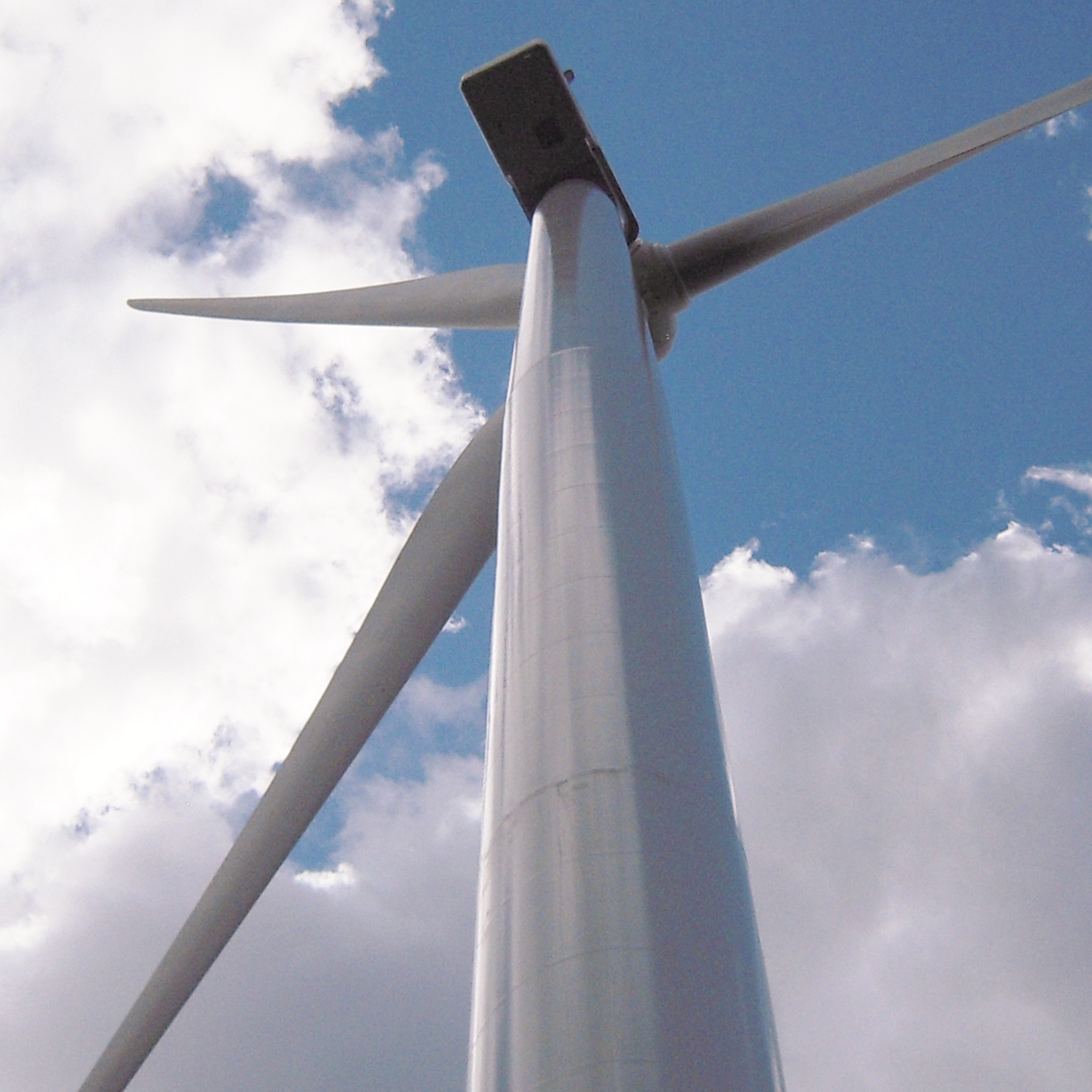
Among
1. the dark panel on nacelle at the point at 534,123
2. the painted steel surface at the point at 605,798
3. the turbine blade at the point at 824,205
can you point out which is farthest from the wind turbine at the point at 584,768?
the dark panel on nacelle at the point at 534,123

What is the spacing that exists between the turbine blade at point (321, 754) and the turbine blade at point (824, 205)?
3.84m

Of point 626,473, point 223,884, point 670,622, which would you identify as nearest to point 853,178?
point 626,473

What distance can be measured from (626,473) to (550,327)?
2548 mm

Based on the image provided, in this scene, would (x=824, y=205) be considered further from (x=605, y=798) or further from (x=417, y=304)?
(x=605, y=798)

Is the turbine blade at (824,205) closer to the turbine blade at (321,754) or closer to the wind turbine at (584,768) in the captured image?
the wind turbine at (584,768)

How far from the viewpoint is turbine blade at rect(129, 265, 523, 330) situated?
1680 centimetres

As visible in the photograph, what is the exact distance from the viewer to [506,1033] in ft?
18.4

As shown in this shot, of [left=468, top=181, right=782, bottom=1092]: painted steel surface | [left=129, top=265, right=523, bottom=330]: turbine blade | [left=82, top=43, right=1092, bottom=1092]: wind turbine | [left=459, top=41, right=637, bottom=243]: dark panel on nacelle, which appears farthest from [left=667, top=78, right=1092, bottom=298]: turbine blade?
[left=468, top=181, right=782, bottom=1092]: painted steel surface

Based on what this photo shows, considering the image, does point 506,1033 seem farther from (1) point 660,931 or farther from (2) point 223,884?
(2) point 223,884

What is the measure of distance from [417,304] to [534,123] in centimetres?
309

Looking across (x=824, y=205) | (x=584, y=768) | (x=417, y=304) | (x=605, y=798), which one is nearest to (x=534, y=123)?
(x=417, y=304)

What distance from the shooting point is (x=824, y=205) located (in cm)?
1521

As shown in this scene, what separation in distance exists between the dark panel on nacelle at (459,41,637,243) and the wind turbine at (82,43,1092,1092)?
2.00m

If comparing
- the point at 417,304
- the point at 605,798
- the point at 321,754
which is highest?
the point at 417,304
